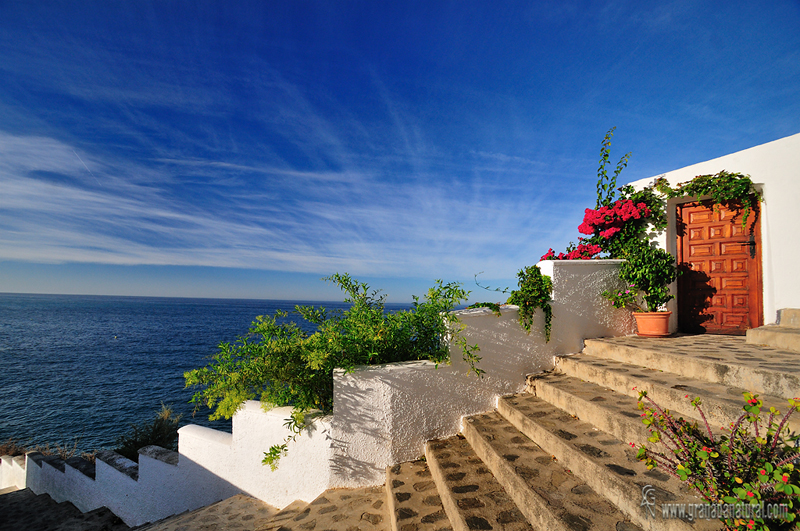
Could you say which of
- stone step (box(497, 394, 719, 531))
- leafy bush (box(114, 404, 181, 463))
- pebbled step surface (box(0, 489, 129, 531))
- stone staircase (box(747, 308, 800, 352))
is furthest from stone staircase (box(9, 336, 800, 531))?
leafy bush (box(114, 404, 181, 463))

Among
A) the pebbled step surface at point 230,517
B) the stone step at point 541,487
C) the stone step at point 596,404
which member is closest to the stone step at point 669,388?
the stone step at point 596,404

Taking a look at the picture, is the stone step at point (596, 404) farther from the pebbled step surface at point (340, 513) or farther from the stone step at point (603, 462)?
the pebbled step surface at point (340, 513)

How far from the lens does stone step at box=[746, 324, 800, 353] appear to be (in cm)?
346

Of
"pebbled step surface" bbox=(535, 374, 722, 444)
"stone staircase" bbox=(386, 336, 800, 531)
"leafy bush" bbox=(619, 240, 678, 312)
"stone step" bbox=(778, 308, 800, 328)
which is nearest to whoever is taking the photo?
"stone staircase" bbox=(386, 336, 800, 531)

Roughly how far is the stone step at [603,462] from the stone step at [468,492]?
0.53 metres

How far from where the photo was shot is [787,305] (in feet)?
14.5

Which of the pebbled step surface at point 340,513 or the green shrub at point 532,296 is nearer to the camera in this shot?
the pebbled step surface at point 340,513

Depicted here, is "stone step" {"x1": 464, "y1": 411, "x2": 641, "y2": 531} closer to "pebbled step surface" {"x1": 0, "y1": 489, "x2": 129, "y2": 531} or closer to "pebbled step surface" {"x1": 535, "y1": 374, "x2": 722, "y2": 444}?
"pebbled step surface" {"x1": 535, "y1": 374, "x2": 722, "y2": 444}

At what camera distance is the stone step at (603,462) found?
185 centimetres

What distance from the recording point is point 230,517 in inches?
135

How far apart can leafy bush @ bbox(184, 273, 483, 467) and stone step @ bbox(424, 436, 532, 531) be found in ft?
2.84

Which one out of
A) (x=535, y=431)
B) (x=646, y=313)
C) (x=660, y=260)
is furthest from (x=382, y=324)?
(x=660, y=260)

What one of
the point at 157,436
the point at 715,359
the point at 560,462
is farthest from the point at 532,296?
the point at 157,436

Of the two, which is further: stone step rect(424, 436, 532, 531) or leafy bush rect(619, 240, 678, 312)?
leafy bush rect(619, 240, 678, 312)
